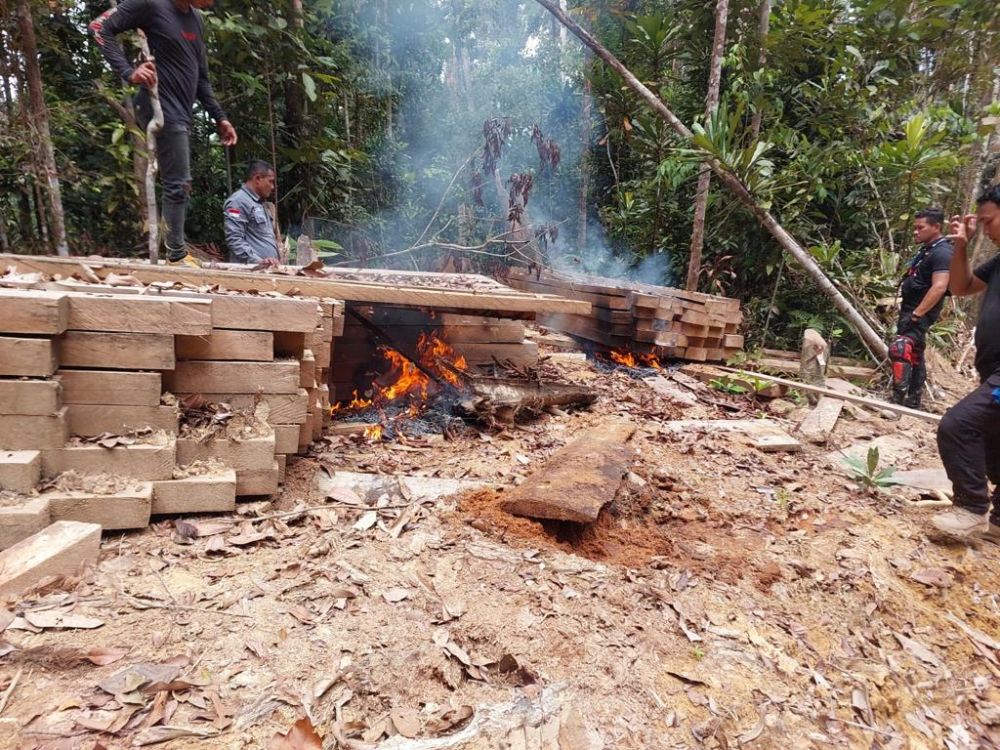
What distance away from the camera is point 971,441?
3457 millimetres

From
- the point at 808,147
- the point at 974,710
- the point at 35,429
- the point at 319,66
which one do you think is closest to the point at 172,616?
the point at 35,429

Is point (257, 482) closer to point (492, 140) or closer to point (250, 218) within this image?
point (250, 218)

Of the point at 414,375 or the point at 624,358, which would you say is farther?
the point at 624,358

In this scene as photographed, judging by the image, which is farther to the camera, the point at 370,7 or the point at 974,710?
the point at 370,7

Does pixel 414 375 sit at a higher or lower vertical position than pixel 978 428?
lower

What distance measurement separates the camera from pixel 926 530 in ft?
11.7

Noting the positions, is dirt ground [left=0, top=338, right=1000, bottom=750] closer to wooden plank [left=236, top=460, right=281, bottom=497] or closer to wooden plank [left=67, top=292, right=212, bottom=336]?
wooden plank [left=236, top=460, right=281, bottom=497]

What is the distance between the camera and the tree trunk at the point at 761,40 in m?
9.05

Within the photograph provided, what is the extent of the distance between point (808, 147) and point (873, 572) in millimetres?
8360

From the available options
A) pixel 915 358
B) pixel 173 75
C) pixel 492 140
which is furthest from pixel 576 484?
pixel 492 140

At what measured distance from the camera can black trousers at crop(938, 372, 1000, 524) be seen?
11.1ft

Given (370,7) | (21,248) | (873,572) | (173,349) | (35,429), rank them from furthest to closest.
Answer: (370,7) → (21,248) → (873,572) → (173,349) → (35,429)

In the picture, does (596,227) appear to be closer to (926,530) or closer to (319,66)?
(319,66)

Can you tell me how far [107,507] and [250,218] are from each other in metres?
4.14
